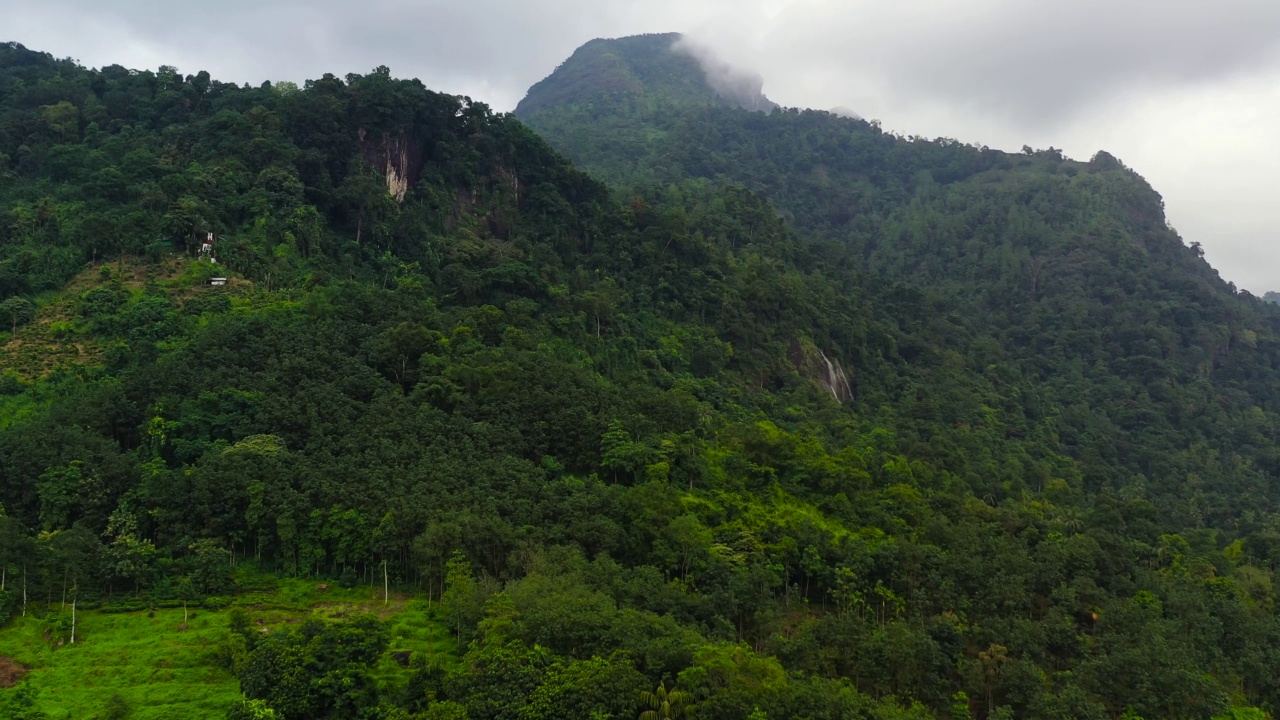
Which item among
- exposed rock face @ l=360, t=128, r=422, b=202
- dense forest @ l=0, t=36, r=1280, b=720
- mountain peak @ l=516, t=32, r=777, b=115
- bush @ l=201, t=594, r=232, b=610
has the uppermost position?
mountain peak @ l=516, t=32, r=777, b=115

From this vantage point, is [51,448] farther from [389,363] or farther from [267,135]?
[267,135]

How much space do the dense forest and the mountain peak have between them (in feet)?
288

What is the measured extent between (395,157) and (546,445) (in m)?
25.8

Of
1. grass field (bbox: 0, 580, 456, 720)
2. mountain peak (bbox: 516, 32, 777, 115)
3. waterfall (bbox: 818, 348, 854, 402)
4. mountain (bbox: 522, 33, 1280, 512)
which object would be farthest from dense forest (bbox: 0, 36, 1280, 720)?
mountain peak (bbox: 516, 32, 777, 115)

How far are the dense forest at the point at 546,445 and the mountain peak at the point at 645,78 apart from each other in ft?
288

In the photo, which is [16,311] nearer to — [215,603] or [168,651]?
[215,603]

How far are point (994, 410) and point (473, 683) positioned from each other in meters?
47.7

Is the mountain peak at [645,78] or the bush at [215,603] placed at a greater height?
the mountain peak at [645,78]

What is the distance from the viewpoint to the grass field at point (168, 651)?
68.4ft

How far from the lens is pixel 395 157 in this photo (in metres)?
50.9

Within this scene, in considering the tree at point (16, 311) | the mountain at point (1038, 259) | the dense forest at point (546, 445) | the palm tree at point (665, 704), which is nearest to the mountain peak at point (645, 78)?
the mountain at point (1038, 259)

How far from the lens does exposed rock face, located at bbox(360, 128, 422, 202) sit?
164 feet

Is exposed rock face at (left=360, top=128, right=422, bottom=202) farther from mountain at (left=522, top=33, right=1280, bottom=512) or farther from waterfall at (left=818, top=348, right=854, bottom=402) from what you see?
mountain at (left=522, top=33, right=1280, bottom=512)

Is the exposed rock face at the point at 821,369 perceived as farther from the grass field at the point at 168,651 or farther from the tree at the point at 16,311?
the tree at the point at 16,311
